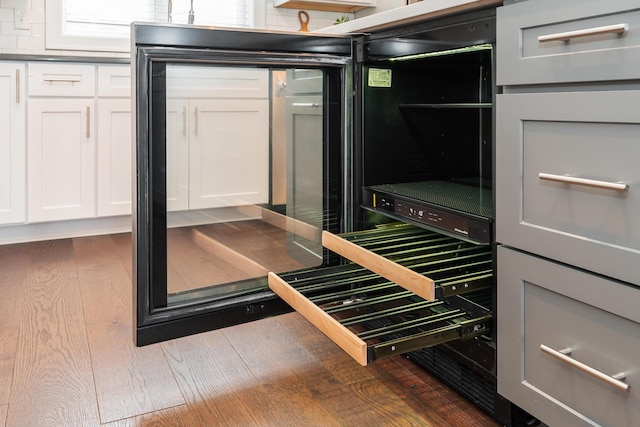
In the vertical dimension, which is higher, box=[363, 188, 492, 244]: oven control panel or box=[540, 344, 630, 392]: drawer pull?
box=[363, 188, 492, 244]: oven control panel

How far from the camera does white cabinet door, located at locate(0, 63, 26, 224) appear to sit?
275 cm

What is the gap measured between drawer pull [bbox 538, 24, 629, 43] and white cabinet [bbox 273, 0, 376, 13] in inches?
106

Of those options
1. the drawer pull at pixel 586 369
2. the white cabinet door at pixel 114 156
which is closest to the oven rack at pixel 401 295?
the drawer pull at pixel 586 369

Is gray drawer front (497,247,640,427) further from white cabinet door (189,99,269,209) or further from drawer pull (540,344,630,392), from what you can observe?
white cabinet door (189,99,269,209)

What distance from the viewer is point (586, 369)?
0.96 m

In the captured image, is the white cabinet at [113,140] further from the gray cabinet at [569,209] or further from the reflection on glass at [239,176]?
the gray cabinet at [569,209]

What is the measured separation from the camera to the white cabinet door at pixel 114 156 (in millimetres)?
2992

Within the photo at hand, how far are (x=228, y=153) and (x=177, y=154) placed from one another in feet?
0.62

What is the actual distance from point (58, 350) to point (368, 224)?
0.99 m

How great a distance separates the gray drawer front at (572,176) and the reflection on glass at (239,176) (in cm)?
69

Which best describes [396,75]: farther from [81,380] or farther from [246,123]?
[81,380]

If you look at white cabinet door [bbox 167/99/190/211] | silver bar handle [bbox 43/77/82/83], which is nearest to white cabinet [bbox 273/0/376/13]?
silver bar handle [bbox 43/77/82/83]

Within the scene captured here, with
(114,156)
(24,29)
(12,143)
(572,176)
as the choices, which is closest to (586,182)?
(572,176)

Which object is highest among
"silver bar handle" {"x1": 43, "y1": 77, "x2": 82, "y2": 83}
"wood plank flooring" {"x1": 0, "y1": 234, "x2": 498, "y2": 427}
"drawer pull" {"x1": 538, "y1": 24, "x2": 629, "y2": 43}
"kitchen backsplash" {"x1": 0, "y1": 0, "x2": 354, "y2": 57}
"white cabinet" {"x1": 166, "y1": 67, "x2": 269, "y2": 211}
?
"kitchen backsplash" {"x1": 0, "y1": 0, "x2": 354, "y2": 57}
